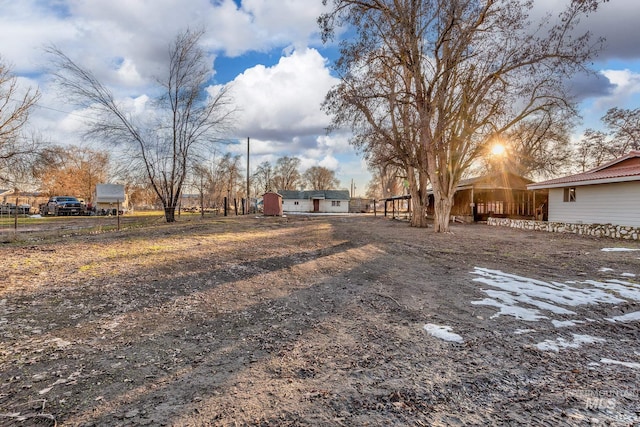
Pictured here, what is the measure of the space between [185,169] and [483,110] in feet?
55.6

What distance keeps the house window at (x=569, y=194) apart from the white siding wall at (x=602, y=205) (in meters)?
0.19

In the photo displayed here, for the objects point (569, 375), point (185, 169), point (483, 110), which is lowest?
point (569, 375)

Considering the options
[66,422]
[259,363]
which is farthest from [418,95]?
[66,422]

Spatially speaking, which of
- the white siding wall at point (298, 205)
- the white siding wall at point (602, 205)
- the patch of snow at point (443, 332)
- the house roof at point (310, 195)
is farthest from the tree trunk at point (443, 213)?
the white siding wall at point (298, 205)

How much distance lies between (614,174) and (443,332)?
16.3 metres

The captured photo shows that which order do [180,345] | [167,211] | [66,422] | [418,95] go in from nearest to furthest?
[66,422] < [180,345] < [418,95] < [167,211]

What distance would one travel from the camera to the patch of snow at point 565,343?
319 cm

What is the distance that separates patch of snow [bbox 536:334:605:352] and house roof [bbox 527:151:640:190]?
45.2 feet

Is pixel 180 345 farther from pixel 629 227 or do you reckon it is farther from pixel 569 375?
pixel 629 227

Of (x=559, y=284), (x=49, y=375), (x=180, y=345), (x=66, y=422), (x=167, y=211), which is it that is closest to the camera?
(x=66, y=422)

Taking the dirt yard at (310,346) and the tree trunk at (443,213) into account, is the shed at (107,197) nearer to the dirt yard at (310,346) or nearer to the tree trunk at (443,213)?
the dirt yard at (310,346)

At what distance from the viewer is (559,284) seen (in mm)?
5605

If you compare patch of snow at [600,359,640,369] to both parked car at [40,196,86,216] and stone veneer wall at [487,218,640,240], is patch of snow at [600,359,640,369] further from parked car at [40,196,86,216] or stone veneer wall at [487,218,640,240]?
parked car at [40,196,86,216]

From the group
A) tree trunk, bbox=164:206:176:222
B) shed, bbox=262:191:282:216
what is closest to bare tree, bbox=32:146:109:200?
shed, bbox=262:191:282:216
